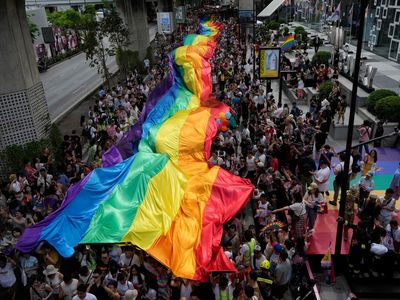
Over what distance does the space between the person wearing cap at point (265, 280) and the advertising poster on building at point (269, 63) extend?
9825mm

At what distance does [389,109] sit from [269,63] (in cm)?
448

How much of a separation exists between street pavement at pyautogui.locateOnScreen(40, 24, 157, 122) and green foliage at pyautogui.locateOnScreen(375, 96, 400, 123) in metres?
14.8

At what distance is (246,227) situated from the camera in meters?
9.83

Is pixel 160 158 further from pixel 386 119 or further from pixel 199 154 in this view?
pixel 386 119

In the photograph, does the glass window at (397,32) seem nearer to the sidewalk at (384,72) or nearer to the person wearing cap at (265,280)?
the sidewalk at (384,72)

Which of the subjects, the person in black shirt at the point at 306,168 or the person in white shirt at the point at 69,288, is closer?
the person in white shirt at the point at 69,288

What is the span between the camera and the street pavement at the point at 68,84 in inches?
971

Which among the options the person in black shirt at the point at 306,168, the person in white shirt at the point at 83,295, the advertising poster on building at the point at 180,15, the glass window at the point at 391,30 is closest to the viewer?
the person in white shirt at the point at 83,295

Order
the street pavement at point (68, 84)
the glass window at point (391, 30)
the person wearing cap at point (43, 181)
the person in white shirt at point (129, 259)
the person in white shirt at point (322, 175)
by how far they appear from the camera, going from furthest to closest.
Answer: the glass window at point (391, 30) → the street pavement at point (68, 84) → the person wearing cap at point (43, 181) → the person in white shirt at point (322, 175) → the person in white shirt at point (129, 259)

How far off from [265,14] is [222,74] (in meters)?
13.2

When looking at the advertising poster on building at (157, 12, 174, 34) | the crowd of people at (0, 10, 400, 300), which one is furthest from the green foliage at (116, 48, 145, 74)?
the crowd of people at (0, 10, 400, 300)

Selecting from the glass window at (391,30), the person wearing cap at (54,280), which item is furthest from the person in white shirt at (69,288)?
the glass window at (391,30)

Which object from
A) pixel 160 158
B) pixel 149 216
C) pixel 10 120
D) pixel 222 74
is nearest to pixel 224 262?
pixel 149 216

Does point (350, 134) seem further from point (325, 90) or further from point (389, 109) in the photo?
point (325, 90)
